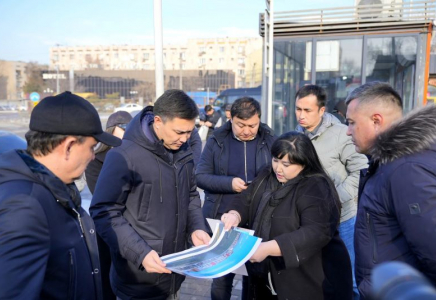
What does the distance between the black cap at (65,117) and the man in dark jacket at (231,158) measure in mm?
1676

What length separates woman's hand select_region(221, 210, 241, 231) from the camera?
240 centimetres

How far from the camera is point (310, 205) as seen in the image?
87.9 inches

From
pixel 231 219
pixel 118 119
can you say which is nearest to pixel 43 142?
pixel 231 219

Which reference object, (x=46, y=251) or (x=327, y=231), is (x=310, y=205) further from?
(x=46, y=251)

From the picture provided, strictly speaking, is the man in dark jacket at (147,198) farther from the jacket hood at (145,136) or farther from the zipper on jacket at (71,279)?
the zipper on jacket at (71,279)

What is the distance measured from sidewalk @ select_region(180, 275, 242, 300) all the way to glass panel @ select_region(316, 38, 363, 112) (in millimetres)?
5741

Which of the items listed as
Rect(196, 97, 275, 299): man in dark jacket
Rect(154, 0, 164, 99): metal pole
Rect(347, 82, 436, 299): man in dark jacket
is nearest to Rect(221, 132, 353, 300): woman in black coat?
Rect(347, 82, 436, 299): man in dark jacket

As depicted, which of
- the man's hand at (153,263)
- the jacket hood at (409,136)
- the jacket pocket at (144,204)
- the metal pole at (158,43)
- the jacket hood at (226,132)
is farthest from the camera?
the metal pole at (158,43)

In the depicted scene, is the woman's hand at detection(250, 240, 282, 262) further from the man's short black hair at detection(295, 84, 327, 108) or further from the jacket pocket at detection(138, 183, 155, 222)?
the man's short black hair at detection(295, 84, 327, 108)

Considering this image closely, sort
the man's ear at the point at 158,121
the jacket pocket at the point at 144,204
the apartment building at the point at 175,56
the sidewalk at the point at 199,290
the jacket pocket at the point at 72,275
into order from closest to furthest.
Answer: the jacket pocket at the point at 72,275
the jacket pocket at the point at 144,204
the man's ear at the point at 158,121
the sidewalk at the point at 199,290
the apartment building at the point at 175,56

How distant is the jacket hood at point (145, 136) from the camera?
2.24 meters

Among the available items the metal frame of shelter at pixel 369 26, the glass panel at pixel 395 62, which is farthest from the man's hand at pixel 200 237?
the glass panel at pixel 395 62

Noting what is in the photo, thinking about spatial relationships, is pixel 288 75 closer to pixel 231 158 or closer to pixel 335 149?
pixel 335 149

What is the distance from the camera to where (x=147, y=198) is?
222 cm
